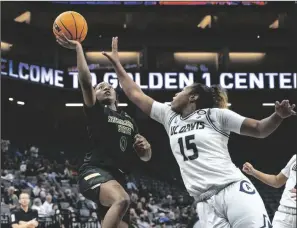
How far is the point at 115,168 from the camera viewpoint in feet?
20.1

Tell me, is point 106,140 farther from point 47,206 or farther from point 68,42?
point 47,206

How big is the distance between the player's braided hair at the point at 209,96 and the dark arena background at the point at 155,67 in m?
17.5

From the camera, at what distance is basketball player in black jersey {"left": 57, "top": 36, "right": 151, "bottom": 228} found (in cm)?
575

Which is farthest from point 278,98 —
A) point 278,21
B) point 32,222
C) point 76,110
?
point 32,222

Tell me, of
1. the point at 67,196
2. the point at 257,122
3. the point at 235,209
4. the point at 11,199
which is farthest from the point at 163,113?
the point at 67,196

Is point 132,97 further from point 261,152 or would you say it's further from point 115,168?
point 261,152

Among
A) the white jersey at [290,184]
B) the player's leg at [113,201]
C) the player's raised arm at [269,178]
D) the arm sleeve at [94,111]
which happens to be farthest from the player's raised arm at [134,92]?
the white jersey at [290,184]

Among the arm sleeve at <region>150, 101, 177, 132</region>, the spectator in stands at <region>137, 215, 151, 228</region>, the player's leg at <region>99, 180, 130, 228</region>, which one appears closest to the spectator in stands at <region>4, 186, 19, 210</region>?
the spectator in stands at <region>137, 215, 151, 228</region>

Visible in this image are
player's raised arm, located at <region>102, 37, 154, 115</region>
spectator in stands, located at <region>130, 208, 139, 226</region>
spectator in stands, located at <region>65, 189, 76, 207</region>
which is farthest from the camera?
spectator in stands, located at <region>65, 189, 76, 207</region>

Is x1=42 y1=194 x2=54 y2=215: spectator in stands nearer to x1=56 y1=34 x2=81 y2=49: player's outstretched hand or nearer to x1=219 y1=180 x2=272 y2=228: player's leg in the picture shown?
x1=56 y1=34 x2=81 y2=49: player's outstretched hand

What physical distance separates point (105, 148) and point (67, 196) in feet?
40.2

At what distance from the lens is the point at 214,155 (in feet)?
16.0

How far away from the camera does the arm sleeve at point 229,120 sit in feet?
15.5

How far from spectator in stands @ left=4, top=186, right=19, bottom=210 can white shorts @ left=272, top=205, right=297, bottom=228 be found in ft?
27.1
